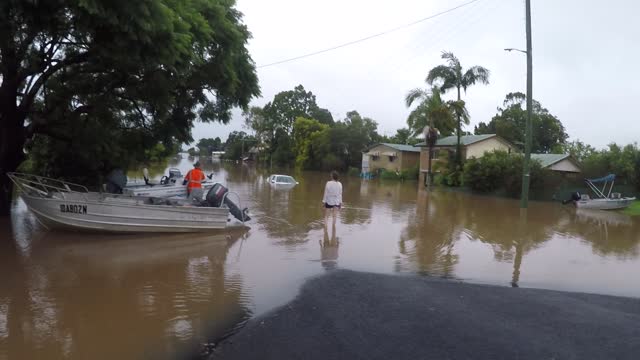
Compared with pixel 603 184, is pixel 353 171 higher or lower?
higher

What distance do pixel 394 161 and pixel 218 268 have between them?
50.4 m

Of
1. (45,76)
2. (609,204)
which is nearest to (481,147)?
(609,204)

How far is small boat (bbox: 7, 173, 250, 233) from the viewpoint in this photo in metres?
11.6

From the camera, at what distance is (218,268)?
9188 mm

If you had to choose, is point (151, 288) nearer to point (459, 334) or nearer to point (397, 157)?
point (459, 334)

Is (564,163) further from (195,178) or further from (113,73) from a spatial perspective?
(113,73)

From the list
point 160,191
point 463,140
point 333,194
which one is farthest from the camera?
point 463,140

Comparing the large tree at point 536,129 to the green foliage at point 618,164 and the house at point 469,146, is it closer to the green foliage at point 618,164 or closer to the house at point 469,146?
the house at point 469,146

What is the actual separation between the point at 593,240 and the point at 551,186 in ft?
56.0

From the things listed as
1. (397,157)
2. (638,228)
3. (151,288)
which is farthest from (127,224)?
(397,157)

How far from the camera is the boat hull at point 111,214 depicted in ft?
37.9

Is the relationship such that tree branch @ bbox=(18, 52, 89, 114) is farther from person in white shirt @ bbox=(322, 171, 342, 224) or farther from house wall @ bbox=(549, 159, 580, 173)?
house wall @ bbox=(549, 159, 580, 173)

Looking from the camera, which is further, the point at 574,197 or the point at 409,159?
the point at 409,159

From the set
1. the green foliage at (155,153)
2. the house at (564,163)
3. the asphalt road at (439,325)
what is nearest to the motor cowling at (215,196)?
the asphalt road at (439,325)
